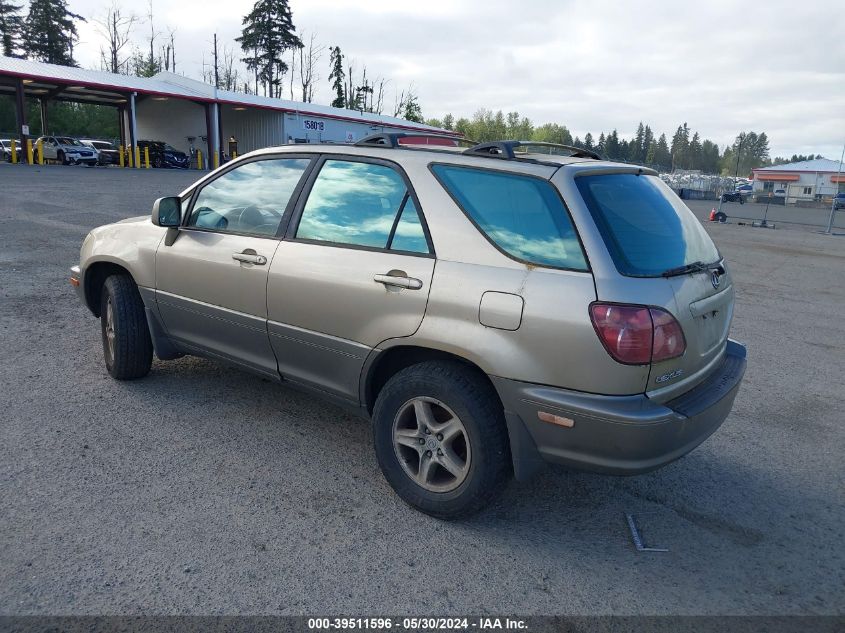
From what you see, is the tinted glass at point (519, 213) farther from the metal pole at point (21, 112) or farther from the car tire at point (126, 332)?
the metal pole at point (21, 112)

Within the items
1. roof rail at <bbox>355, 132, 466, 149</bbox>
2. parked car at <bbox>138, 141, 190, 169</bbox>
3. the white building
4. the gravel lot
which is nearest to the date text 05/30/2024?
the gravel lot

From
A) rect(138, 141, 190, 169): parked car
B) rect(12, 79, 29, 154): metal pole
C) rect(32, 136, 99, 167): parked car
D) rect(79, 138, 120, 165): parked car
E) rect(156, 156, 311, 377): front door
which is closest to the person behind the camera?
rect(156, 156, 311, 377): front door

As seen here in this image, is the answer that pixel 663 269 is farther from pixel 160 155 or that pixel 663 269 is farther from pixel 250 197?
pixel 160 155

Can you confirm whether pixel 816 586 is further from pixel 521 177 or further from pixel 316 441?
pixel 316 441

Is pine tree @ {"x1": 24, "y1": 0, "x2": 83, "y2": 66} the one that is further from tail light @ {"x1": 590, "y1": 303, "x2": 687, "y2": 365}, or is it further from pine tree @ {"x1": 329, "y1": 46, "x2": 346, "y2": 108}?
tail light @ {"x1": 590, "y1": 303, "x2": 687, "y2": 365}

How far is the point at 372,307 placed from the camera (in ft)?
10.5

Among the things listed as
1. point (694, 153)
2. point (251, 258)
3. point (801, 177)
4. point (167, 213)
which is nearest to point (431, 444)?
point (251, 258)

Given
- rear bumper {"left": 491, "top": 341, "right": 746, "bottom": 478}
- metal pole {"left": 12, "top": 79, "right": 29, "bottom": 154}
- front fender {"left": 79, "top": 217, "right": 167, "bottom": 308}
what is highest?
metal pole {"left": 12, "top": 79, "right": 29, "bottom": 154}

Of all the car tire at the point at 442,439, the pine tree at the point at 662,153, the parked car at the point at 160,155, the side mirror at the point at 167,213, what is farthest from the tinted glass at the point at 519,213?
the pine tree at the point at 662,153

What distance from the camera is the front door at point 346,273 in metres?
3.14

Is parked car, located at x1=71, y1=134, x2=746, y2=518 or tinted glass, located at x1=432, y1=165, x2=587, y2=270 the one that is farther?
tinted glass, located at x1=432, y1=165, x2=587, y2=270

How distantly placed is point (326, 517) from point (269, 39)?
263ft

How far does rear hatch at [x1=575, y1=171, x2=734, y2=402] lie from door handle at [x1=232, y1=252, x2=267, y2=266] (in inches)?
71.7

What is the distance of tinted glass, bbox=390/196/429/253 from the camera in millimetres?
3150
